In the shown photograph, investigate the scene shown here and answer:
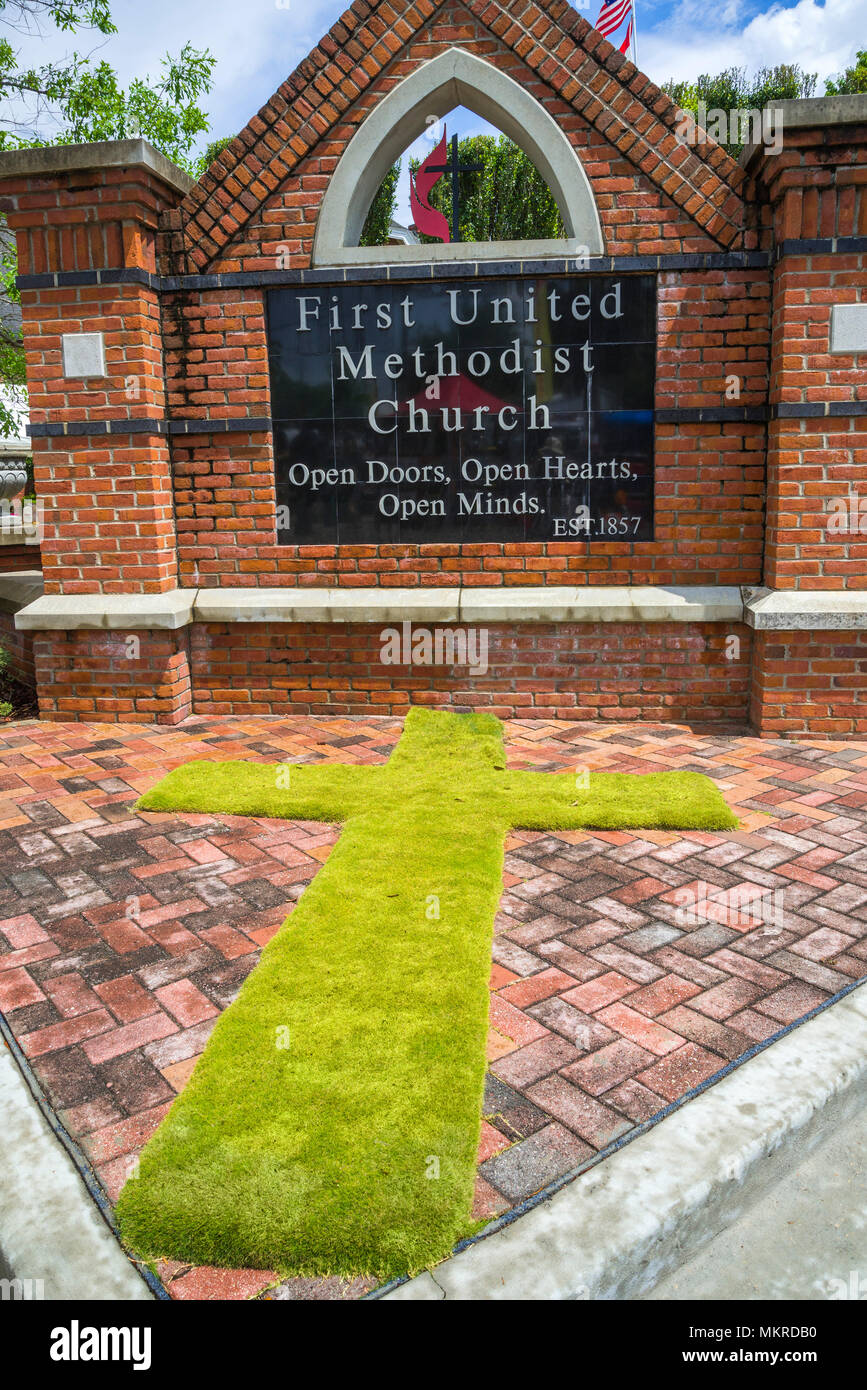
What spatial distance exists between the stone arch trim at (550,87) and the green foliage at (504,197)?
19.9 metres

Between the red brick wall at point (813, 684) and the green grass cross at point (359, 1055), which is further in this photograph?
the red brick wall at point (813, 684)

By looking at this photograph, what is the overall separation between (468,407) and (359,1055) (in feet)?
14.8

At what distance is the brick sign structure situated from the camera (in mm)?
5746

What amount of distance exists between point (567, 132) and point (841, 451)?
255cm

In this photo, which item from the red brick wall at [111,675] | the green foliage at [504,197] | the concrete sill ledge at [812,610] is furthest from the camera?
the green foliage at [504,197]

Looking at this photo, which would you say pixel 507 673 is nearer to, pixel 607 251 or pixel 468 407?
pixel 468 407

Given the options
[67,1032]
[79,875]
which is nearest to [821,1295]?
[67,1032]

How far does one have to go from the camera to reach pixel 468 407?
6.14 metres

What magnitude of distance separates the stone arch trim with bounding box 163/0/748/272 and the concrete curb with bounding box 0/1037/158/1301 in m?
5.66

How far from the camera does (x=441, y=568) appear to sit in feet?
20.8

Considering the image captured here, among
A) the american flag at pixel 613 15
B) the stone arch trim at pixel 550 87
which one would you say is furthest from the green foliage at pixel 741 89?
the stone arch trim at pixel 550 87

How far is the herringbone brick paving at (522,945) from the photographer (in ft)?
8.14

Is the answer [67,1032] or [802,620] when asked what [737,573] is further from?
[67,1032]

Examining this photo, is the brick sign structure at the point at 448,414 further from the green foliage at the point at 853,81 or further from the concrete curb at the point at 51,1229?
the green foliage at the point at 853,81
